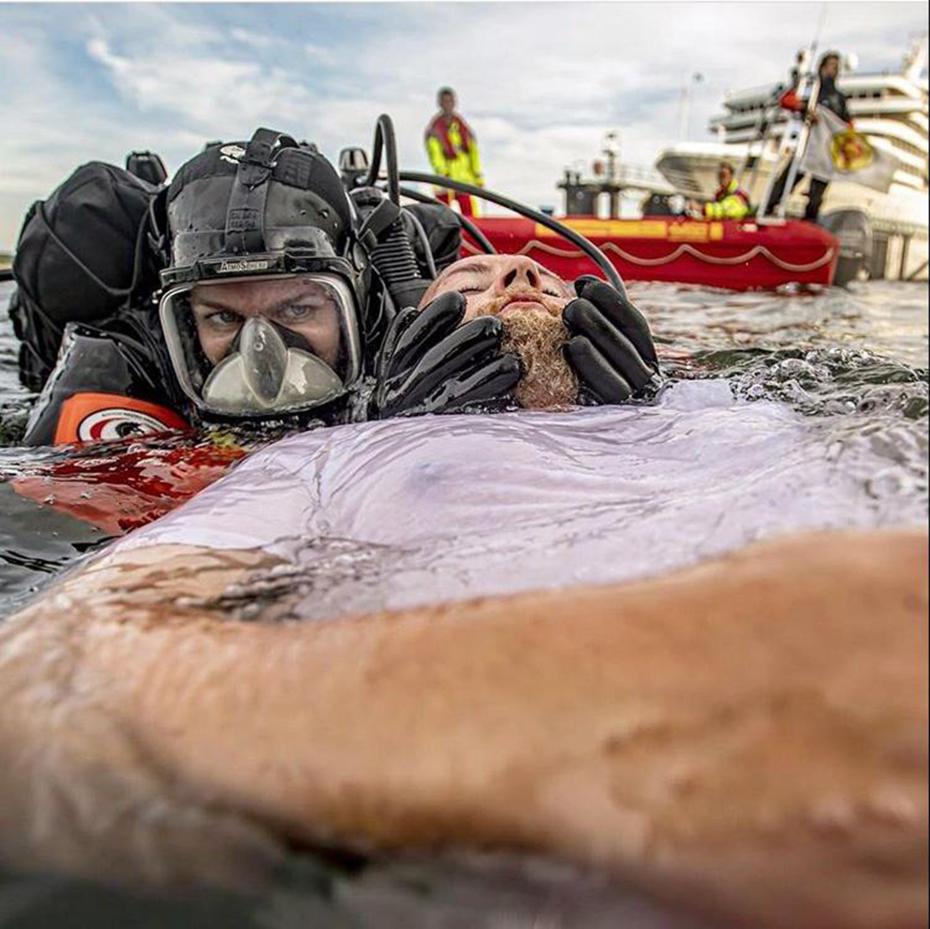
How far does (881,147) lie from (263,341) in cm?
2925

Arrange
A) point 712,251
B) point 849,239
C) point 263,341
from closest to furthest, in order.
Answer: point 263,341 → point 712,251 → point 849,239

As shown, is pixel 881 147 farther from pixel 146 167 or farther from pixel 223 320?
pixel 223 320

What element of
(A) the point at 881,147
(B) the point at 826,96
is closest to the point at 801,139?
(B) the point at 826,96

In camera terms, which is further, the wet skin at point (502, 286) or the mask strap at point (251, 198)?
the mask strap at point (251, 198)

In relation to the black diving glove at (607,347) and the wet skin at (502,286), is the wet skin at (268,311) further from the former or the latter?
the black diving glove at (607,347)

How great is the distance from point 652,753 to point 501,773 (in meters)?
0.13

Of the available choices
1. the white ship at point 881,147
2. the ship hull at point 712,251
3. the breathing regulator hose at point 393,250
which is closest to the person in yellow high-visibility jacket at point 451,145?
the ship hull at point 712,251

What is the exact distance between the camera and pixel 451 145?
1198 cm

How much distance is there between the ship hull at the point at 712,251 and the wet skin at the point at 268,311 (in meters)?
8.09

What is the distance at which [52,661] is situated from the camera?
1.05m

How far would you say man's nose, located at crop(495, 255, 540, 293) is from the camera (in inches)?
106

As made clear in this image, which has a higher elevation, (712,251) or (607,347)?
(712,251)

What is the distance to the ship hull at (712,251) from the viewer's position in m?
10.9

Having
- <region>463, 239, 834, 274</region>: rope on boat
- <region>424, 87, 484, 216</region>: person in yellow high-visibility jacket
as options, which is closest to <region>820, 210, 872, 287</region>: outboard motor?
<region>463, 239, 834, 274</region>: rope on boat
